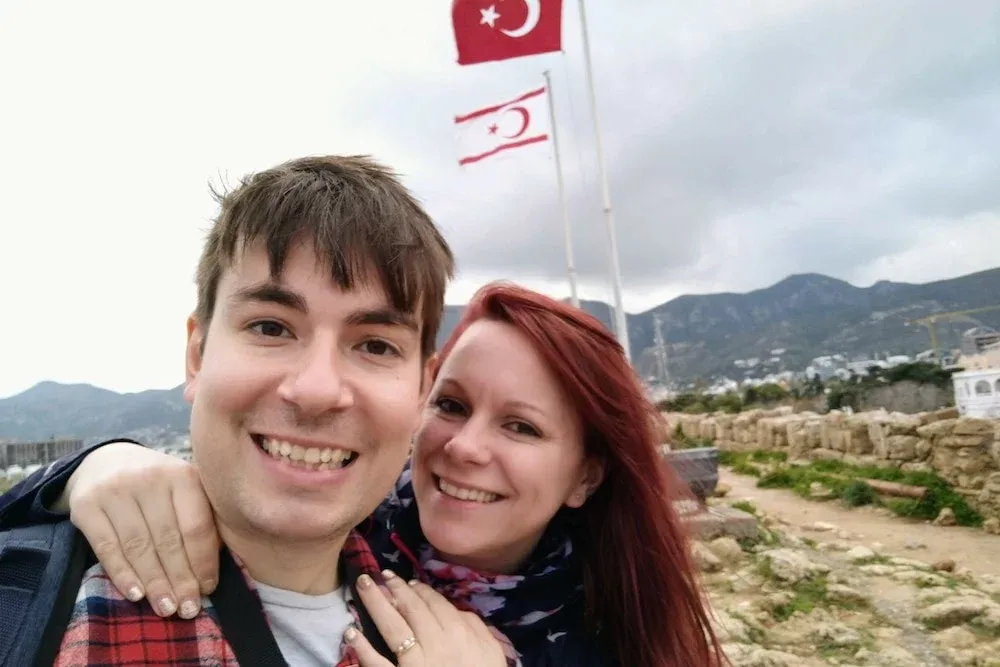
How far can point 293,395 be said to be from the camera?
1145 millimetres

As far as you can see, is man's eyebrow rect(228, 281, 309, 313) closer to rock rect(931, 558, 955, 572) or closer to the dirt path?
rock rect(931, 558, 955, 572)

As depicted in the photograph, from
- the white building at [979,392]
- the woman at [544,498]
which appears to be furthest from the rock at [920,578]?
the white building at [979,392]

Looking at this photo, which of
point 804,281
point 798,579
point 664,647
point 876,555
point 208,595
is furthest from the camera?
point 804,281

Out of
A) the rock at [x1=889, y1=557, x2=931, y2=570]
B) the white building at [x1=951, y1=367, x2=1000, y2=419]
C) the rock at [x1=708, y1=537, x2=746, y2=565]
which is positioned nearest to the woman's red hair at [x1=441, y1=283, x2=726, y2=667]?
the rock at [x1=708, y1=537, x2=746, y2=565]

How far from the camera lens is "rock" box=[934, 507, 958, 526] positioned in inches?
306

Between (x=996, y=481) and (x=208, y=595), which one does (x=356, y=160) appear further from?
(x=996, y=481)

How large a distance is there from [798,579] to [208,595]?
5482mm

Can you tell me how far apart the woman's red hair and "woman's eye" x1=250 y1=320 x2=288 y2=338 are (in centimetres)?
90

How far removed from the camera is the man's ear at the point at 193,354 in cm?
132

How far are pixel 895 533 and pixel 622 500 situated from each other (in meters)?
6.89

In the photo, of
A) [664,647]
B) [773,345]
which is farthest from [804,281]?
[664,647]

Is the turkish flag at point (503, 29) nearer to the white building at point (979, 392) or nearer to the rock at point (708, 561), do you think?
the rock at point (708, 561)

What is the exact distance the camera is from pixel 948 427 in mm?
8398

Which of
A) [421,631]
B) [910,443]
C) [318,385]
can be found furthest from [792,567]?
[318,385]
